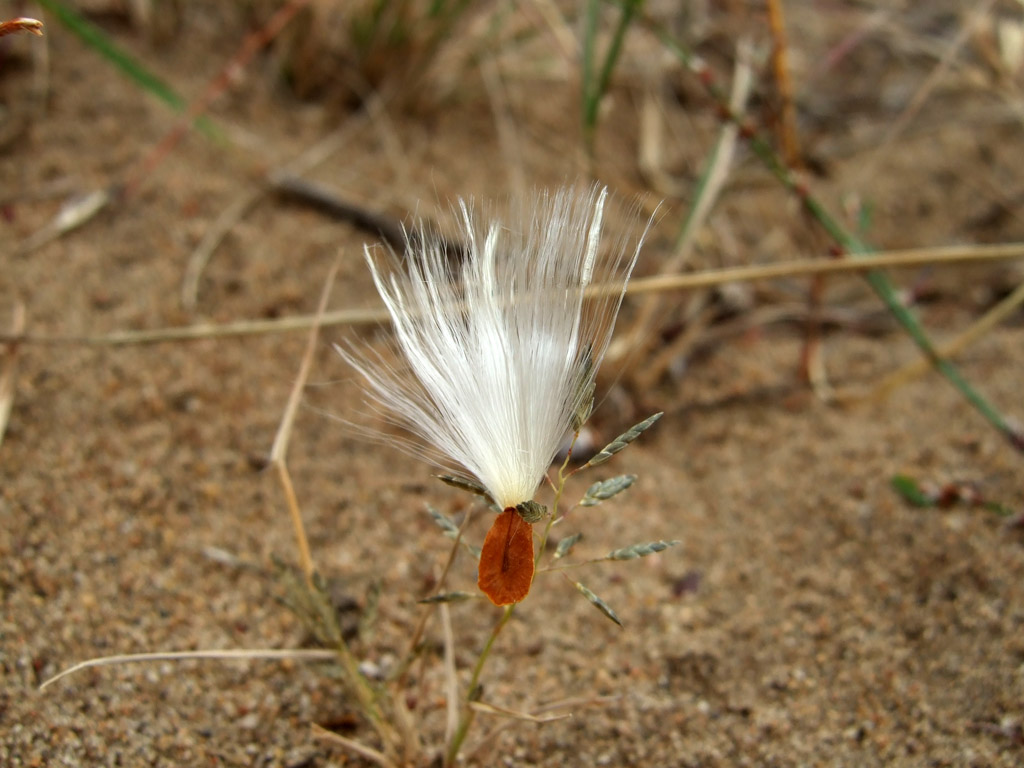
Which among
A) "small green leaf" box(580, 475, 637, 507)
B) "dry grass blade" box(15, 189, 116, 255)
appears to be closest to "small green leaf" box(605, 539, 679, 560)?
"small green leaf" box(580, 475, 637, 507)

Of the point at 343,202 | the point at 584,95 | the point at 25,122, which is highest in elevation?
the point at 584,95

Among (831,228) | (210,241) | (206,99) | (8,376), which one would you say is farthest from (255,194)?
(831,228)

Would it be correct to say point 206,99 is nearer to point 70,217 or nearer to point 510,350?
point 70,217

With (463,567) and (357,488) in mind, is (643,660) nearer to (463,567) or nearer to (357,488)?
(463,567)

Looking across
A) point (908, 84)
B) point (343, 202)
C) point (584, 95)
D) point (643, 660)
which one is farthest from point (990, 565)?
point (908, 84)

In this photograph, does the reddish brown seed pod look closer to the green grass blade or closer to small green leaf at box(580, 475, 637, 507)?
small green leaf at box(580, 475, 637, 507)

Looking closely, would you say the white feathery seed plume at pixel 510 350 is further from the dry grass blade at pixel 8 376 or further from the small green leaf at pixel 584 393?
the dry grass blade at pixel 8 376

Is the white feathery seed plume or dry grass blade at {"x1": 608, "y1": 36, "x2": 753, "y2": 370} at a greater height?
the white feathery seed plume

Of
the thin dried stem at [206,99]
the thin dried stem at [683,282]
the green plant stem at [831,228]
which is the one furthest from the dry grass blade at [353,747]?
the thin dried stem at [206,99]
